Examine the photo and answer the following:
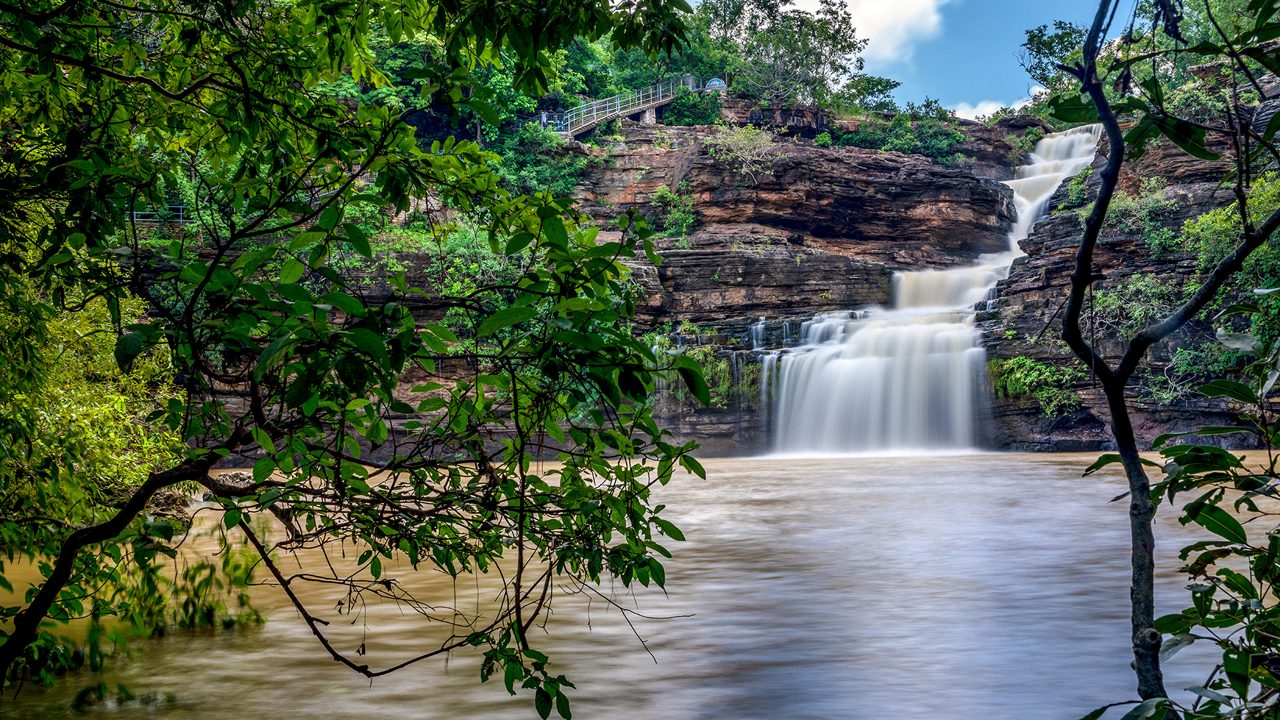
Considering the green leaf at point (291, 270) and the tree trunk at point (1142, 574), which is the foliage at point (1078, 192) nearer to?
the tree trunk at point (1142, 574)

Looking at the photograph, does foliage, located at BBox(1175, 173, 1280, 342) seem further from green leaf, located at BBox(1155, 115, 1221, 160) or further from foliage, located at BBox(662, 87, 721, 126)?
foliage, located at BBox(662, 87, 721, 126)

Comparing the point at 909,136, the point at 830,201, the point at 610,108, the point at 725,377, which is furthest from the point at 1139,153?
the point at 610,108

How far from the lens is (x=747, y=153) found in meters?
28.9

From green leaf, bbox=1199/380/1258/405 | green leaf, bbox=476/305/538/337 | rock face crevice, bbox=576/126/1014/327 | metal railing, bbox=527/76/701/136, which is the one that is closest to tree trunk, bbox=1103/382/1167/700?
green leaf, bbox=1199/380/1258/405

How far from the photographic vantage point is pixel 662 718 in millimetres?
3830

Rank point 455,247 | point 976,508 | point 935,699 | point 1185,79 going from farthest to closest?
point 1185,79, point 455,247, point 976,508, point 935,699

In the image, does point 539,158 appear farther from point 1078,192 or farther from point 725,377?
point 1078,192

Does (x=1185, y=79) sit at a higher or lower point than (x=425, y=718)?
higher

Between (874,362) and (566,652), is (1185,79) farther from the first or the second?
(566,652)

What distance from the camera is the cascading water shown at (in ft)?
69.6

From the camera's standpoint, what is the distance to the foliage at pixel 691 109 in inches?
1452

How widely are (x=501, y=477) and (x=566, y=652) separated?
2.65 m

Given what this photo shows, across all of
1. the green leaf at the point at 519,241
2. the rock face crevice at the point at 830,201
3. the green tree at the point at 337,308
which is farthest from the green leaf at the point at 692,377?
the rock face crevice at the point at 830,201

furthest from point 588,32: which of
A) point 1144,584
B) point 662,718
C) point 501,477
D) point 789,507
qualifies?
point 789,507
